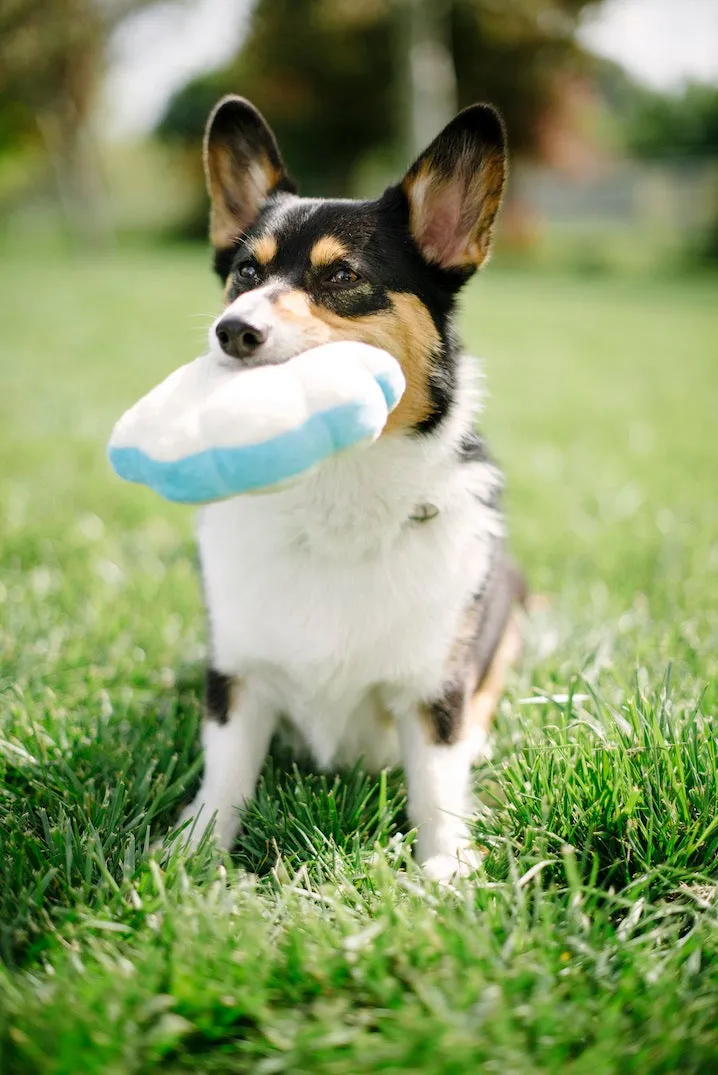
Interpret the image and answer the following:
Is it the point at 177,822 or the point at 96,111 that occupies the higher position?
the point at 96,111

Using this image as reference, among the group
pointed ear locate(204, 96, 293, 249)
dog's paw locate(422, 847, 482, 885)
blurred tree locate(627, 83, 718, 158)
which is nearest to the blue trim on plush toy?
dog's paw locate(422, 847, 482, 885)

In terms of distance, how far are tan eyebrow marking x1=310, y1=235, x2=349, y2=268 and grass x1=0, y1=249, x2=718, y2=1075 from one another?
135 centimetres

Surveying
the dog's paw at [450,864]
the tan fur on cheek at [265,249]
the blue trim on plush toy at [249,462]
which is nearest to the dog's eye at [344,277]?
the tan fur on cheek at [265,249]

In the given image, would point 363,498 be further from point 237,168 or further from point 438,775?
point 237,168

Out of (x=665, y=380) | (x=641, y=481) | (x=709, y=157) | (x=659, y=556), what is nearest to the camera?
(x=659, y=556)

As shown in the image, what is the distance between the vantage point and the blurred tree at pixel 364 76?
21719mm

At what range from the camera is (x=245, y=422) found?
5.41 feet

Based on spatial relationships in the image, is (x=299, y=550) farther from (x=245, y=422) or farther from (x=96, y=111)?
(x=96, y=111)

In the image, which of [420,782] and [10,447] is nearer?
[420,782]

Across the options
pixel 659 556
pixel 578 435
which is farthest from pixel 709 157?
pixel 659 556

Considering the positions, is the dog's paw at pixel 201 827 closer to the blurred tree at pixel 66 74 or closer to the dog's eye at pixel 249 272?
the dog's eye at pixel 249 272

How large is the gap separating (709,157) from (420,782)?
26.9 meters

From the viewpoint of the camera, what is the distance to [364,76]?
77.2ft

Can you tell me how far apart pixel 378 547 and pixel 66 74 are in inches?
919
